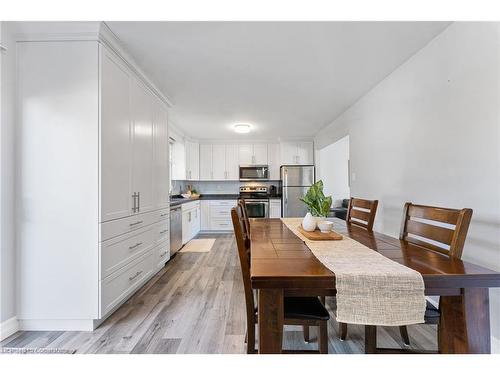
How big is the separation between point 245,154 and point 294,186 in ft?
4.70

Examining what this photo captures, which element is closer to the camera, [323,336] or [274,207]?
[323,336]

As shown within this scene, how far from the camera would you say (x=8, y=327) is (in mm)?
1848

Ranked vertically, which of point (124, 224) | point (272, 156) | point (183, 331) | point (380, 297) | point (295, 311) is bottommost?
point (183, 331)

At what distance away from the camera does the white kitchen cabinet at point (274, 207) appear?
6.15m

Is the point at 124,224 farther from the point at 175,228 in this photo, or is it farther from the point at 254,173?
the point at 254,173

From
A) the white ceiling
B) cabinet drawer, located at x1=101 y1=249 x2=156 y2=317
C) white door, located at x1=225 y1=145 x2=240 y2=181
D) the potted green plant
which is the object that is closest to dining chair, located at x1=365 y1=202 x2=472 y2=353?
the potted green plant

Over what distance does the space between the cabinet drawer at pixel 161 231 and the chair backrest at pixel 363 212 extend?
210 centimetres

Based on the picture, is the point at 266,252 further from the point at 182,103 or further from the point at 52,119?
the point at 182,103

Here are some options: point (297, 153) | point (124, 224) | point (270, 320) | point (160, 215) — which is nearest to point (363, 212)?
point (270, 320)

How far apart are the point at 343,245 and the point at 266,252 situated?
0.46 meters

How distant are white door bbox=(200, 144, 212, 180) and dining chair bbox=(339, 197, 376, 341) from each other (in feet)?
14.8

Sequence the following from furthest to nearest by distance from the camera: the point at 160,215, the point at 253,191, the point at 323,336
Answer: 1. the point at 253,191
2. the point at 160,215
3. the point at 323,336

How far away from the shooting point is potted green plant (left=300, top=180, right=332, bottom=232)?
5.62 feet
